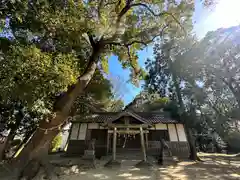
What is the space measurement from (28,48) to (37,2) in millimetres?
1720

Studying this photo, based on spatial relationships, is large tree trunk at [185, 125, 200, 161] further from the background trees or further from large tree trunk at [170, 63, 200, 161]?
the background trees

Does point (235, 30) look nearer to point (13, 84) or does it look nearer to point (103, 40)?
point (103, 40)

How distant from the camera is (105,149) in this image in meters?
11.5

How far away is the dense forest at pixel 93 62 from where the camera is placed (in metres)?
5.50

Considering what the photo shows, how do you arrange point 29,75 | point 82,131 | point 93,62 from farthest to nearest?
point 82,131, point 93,62, point 29,75

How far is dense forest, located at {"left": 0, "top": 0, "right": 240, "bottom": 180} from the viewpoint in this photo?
550 centimetres

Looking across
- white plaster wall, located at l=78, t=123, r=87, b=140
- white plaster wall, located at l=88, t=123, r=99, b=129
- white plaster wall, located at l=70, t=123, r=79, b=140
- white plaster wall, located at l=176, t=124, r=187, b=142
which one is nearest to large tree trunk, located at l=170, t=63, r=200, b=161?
white plaster wall, located at l=176, t=124, r=187, b=142

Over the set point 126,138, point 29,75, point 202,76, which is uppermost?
point 202,76

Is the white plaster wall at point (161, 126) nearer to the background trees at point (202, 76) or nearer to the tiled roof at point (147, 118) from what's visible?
the tiled roof at point (147, 118)

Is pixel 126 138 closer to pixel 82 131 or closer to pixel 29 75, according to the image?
pixel 82 131

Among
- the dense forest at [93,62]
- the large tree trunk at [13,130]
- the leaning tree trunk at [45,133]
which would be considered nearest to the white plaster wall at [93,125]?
the dense forest at [93,62]

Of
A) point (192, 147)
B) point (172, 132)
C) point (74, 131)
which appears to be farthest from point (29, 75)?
point (192, 147)

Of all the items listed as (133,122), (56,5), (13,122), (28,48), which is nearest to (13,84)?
(28,48)

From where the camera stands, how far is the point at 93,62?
8375mm
